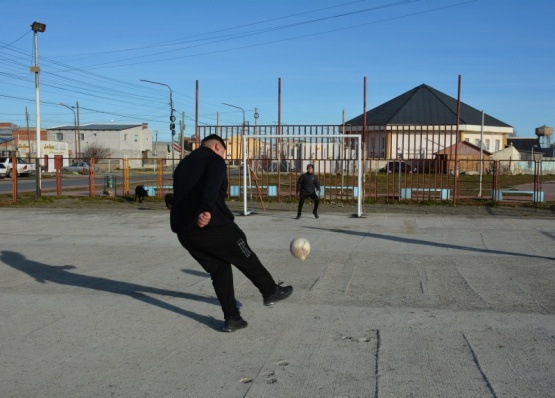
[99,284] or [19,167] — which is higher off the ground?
[19,167]

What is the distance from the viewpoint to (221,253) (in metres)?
6.25

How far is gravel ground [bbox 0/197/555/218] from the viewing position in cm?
2170

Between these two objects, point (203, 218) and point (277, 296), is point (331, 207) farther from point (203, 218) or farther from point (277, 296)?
point (203, 218)

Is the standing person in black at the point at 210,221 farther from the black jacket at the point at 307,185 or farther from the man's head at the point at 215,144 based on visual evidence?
the black jacket at the point at 307,185

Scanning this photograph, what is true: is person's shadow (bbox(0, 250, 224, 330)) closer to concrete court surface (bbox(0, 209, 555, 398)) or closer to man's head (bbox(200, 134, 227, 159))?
concrete court surface (bbox(0, 209, 555, 398))

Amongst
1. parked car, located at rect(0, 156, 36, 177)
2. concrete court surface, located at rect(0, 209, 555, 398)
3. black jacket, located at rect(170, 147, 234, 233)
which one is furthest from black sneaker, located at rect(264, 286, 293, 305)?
parked car, located at rect(0, 156, 36, 177)

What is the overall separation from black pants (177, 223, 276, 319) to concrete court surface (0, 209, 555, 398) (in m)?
0.39

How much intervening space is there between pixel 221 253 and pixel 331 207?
58.6 feet

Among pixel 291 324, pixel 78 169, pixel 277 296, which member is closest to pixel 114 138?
pixel 78 169

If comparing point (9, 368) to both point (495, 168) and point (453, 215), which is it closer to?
point (453, 215)

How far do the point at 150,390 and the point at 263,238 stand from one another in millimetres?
9471

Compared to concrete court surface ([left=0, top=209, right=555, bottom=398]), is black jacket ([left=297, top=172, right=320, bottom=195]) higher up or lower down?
higher up

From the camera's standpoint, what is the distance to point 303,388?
4.82 meters

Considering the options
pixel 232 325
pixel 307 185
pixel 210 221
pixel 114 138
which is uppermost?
pixel 114 138
